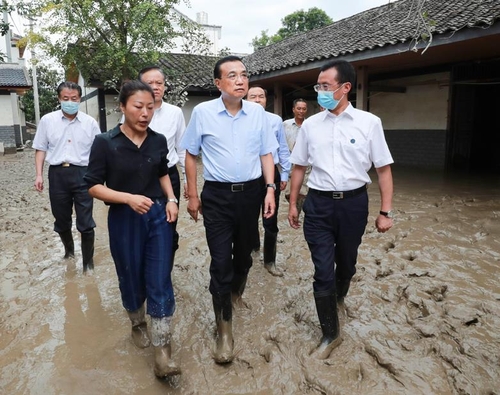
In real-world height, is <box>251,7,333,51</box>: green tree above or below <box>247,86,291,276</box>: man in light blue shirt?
above

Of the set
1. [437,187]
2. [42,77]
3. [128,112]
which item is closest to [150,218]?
[128,112]

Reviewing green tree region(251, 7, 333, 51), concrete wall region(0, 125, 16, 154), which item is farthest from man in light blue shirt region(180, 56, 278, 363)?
green tree region(251, 7, 333, 51)

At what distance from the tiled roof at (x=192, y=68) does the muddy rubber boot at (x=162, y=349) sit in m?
14.0

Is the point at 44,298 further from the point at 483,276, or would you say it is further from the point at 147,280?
the point at 483,276

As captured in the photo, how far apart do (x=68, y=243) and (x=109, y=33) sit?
33.2 ft

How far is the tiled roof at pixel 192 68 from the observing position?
53.4 ft

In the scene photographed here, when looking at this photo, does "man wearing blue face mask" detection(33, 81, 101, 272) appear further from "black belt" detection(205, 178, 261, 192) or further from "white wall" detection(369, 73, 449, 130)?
"white wall" detection(369, 73, 449, 130)

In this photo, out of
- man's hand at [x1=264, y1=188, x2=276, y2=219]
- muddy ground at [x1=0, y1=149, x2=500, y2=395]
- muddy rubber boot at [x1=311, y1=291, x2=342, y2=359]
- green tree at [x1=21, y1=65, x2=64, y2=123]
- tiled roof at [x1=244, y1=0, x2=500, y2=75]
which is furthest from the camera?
green tree at [x1=21, y1=65, x2=64, y2=123]

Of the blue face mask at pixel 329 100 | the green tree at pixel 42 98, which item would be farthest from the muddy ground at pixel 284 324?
the green tree at pixel 42 98

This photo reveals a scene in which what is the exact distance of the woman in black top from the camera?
247 centimetres

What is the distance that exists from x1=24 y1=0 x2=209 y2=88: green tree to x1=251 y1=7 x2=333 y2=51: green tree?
23486 millimetres

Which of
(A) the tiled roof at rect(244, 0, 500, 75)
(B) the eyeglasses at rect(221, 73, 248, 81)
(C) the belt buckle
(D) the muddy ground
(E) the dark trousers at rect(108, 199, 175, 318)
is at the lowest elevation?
(D) the muddy ground

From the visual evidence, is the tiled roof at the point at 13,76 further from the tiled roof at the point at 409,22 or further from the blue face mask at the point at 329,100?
the blue face mask at the point at 329,100

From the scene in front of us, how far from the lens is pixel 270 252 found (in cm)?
425
